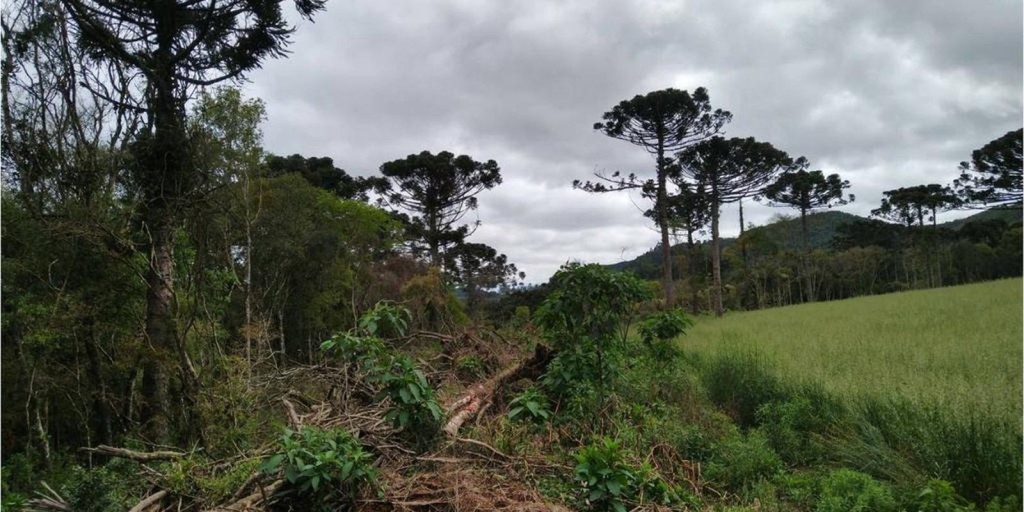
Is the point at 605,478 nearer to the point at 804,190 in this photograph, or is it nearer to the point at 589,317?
the point at 589,317

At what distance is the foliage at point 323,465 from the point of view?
2598 millimetres

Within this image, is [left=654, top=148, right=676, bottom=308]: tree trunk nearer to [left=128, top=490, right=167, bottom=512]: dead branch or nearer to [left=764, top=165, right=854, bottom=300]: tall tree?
[left=764, top=165, right=854, bottom=300]: tall tree

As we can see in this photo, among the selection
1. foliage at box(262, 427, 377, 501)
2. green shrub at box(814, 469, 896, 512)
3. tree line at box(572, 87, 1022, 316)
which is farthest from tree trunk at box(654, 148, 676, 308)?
foliage at box(262, 427, 377, 501)

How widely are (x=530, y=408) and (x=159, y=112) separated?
23.2 ft

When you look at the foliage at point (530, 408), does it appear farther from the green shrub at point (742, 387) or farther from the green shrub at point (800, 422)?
the green shrub at point (742, 387)

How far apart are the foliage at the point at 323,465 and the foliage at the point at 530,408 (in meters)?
1.44

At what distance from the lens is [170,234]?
25.1 feet

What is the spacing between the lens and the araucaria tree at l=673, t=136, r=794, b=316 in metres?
23.8

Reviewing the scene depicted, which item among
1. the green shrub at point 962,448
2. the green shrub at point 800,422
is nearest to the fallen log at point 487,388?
the green shrub at point 800,422

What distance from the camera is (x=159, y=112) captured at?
305 inches

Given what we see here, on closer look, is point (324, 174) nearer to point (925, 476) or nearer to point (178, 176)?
point (178, 176)

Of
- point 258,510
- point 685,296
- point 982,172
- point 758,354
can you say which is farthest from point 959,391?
point 685,296

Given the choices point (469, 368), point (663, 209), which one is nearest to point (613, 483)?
point (469, 368)

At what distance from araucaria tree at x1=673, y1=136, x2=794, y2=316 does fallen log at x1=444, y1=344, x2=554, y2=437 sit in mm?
19491
